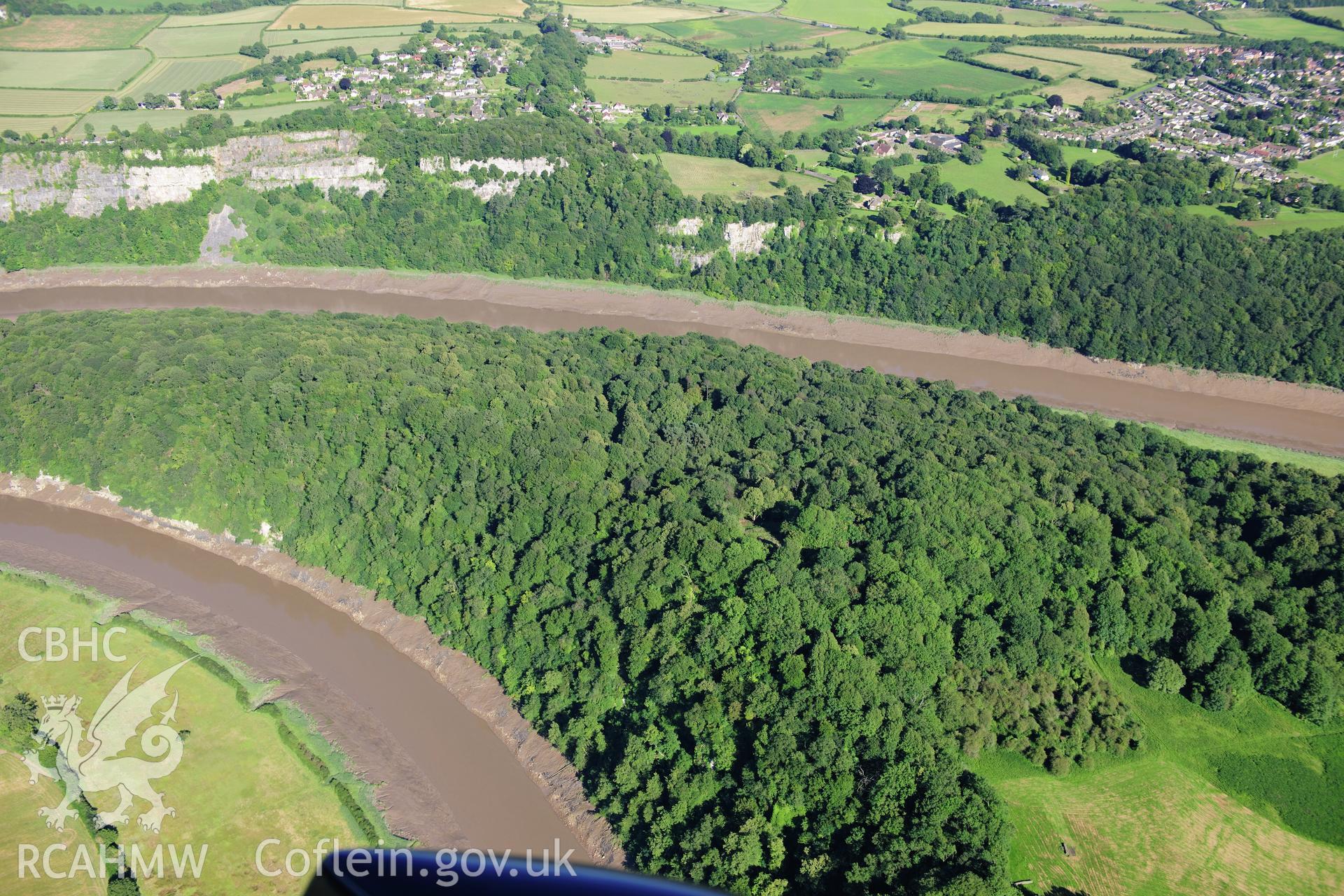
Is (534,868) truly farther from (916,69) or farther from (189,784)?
(916,69)

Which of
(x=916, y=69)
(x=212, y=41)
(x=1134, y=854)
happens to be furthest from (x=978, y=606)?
(x=212, y=41)

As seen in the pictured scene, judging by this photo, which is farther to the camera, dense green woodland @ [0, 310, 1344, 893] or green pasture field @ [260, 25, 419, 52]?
green pasture field @ [260, 25, 419, 52]

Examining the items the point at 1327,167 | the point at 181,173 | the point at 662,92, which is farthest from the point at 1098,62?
the point at 181,173

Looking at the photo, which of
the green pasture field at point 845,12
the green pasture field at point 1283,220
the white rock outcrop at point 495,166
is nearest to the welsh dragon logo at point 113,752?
the white rock outcrop at point 495,166

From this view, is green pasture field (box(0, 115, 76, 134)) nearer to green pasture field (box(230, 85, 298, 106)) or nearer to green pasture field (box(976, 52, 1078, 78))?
green pasture field (box(230, 85, 298, 106))

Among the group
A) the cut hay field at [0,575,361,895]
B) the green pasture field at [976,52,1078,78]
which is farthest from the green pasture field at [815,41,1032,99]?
the cut hay field at [0,575,361,895]

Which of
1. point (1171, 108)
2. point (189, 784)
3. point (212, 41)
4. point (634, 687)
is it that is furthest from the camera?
point (212, 41)
